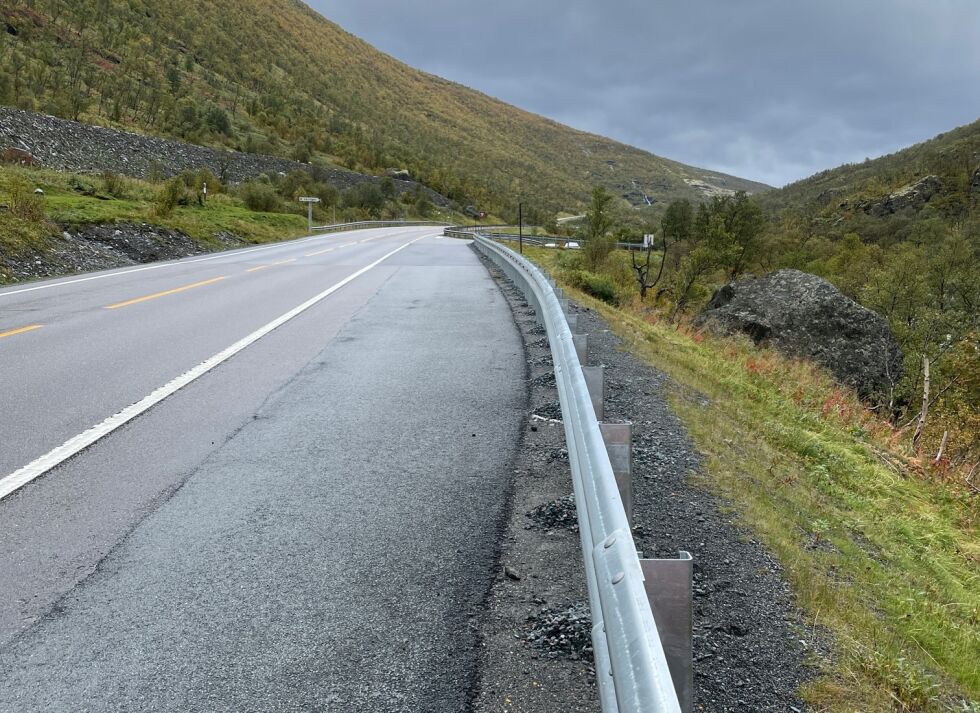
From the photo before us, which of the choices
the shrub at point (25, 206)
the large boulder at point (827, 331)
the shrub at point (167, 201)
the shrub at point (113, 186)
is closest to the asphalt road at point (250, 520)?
the shrub at point (25, 206)

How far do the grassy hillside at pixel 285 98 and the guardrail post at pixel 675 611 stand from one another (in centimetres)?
4986

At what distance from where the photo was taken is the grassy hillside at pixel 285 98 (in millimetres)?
56312

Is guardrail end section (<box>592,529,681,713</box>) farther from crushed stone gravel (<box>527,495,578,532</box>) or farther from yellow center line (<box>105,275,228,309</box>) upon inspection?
yellow center line (<box>105,275,228,309</box>)

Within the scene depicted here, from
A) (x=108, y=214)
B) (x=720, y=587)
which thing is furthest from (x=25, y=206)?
(x=720, y=587)

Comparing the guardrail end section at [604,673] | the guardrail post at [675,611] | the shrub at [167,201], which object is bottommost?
the guardrail end section at [604,673]

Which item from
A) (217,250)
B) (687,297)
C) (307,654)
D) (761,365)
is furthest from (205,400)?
(687,297)

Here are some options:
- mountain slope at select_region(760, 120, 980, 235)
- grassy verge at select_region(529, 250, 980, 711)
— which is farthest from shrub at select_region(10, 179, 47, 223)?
mountain slope at select_region(760, 120, 980, 235)

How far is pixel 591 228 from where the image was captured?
61.4m

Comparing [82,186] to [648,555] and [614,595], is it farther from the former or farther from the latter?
[614,595]

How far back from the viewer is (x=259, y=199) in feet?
141

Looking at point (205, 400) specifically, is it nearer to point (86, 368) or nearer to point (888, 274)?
point (86, 368)

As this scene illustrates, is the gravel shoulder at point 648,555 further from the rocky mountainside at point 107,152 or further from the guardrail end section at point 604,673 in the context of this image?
the rocky mountainside at point 107,152

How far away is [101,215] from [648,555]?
22.1 meters

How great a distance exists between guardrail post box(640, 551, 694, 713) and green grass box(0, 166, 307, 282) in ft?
54.3
